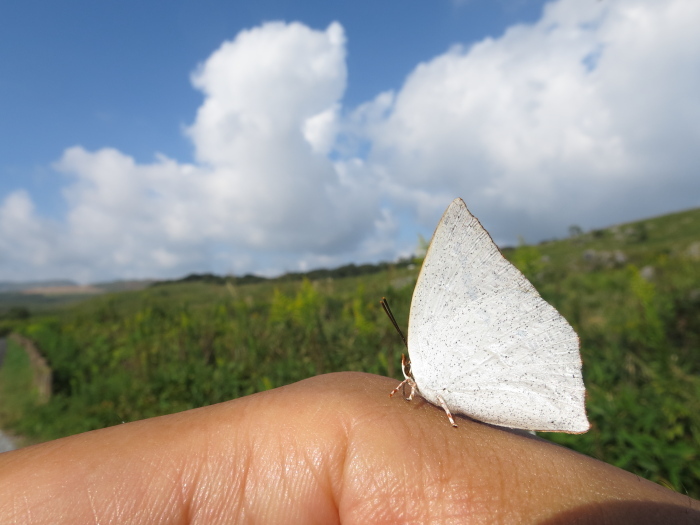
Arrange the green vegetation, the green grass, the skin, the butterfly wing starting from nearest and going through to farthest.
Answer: the skin, the butterfly wing, the green vegetation, the green grass

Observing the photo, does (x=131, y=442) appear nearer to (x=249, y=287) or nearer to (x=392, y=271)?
(x=392, y=271)

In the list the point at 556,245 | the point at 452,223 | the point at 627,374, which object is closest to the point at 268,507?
the point at 452,223

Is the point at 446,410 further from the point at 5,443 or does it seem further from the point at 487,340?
the point at 5,443

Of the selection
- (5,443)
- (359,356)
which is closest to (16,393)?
(5,443)

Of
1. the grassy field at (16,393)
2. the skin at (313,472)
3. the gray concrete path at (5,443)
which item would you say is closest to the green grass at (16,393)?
the grassy field at (16,393)

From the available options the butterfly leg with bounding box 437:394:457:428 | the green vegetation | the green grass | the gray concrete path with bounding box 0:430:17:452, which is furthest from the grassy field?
the butterfly leg with bounding box 437:394:457:428

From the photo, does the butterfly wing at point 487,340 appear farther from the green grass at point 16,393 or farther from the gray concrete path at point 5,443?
the green grass at point 16,393

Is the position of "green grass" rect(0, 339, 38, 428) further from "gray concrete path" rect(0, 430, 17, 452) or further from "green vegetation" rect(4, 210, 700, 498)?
"gray concrete path" rect(0, 430, 17, 452)
